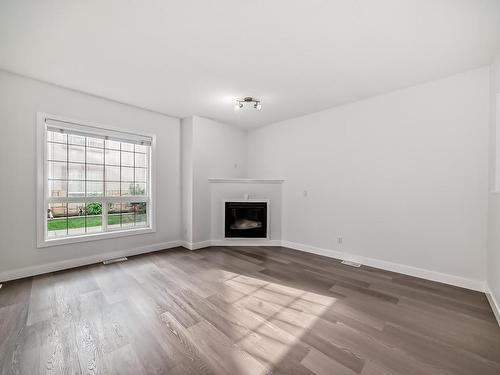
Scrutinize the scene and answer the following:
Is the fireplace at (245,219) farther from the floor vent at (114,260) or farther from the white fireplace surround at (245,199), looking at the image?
the floor vent at (114,260)

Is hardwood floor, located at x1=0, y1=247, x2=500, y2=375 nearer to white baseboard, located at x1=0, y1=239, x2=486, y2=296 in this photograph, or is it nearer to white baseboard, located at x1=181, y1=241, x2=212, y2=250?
white baseboard, located at x1=0, y1=239, x2=486, y2=296

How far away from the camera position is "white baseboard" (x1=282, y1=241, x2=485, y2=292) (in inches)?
106

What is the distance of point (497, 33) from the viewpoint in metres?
2.03

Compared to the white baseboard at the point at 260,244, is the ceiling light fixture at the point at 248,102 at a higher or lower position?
higher

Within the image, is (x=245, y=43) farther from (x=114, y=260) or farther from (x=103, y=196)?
(x=114, y=260)

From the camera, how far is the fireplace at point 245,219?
4715 mm

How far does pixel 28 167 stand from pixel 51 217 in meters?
0.75

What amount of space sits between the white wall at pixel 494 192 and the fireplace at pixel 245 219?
323 cm

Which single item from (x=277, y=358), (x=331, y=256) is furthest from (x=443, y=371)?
(x=331, y=256)

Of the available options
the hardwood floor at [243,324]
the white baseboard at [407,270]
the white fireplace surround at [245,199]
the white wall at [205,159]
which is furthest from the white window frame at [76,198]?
the white baseboard at [407,270]

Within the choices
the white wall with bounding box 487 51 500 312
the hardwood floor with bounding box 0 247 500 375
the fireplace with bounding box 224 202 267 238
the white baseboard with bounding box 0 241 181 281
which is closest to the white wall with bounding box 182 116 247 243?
the fireplace with bounding box 224 202 267 238

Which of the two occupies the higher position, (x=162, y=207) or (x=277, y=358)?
(x=162, y=207)

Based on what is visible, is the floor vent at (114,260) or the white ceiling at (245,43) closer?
the white ceiling at (245,43)

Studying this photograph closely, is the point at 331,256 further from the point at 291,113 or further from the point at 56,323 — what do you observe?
the point at 56,323
